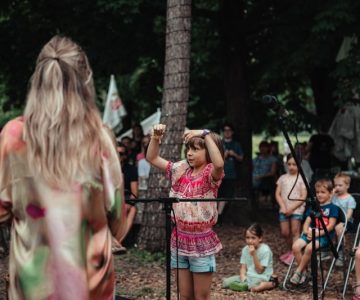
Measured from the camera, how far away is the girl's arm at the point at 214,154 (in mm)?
5418

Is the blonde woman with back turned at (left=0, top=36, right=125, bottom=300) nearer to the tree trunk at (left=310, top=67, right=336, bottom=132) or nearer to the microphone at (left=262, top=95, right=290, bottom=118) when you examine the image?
the microphone at (left=262, top=95, right=290, bottom=118)

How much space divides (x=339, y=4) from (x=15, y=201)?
8384 mm

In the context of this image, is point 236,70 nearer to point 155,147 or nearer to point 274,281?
point 274,281

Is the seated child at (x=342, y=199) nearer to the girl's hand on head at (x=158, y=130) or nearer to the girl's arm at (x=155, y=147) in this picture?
the girl's arm at (x=155, y=147)

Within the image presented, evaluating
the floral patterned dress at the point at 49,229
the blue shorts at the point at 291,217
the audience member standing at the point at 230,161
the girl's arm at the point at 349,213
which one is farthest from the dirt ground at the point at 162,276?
the floral patterned dress at the point at 49,229

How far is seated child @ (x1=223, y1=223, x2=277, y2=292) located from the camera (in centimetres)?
830

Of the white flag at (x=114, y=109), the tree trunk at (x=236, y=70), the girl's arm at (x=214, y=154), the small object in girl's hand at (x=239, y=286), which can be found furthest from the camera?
the white flag at (x=114, y=109)

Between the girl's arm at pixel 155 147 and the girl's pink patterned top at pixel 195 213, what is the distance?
0.13m

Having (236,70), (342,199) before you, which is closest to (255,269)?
(342,199)

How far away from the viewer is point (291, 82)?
709 inches

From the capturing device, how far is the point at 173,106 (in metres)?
10.1

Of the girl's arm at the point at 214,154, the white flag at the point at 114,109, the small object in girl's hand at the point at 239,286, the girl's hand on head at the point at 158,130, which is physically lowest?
the small object in girl's hand at the point at 239,286

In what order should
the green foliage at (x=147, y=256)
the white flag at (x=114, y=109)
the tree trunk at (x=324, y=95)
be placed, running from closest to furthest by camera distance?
the green foliage at (x=147, y=256), the tree trunk at (x=324, y=95), the white flag at (x=114, y=109)

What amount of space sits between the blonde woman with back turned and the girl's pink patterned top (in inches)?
96.7
